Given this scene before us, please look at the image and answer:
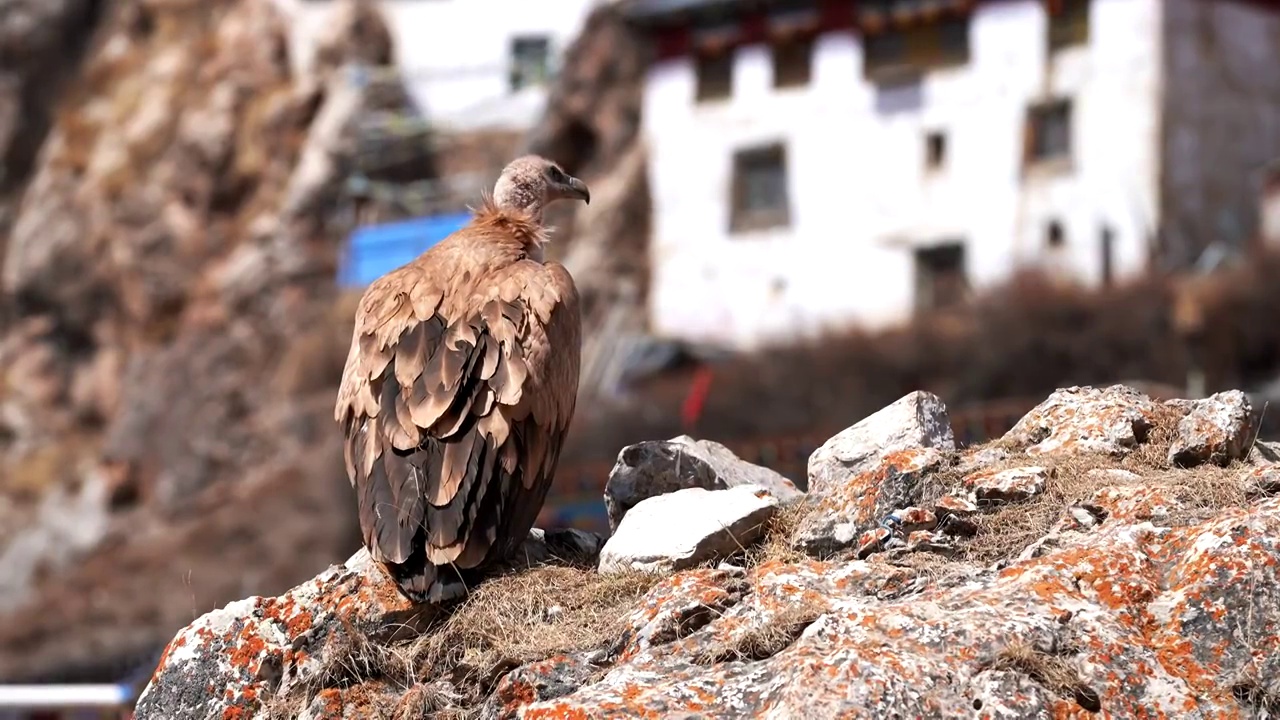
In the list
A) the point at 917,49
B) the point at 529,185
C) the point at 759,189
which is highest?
the point at 529,185

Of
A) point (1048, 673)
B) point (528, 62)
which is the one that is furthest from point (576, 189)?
Result: point (528, 62)

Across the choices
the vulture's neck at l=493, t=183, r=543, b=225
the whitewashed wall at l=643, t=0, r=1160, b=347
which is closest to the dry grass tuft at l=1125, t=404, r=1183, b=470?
the vulture's neck at l=493, t=183, r=543, b=225

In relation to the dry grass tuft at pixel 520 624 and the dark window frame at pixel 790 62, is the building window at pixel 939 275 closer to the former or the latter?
the dark window frame at pixel 790 62

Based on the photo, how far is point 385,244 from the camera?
45.2 meters

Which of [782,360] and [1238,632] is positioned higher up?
[1238,632]

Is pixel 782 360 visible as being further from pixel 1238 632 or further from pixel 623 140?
pixel 1238 632

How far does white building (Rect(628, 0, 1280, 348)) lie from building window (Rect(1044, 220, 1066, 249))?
41 mm

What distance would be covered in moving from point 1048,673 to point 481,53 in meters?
43.8

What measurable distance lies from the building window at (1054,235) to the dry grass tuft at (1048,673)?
34564 mm

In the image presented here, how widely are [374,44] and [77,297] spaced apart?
40.8 ft

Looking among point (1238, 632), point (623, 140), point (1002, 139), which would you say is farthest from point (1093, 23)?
point (1238, 632)

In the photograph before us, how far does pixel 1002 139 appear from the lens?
4041 centimetres

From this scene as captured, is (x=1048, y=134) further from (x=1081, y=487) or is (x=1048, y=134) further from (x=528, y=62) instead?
(x=1081, y=487)

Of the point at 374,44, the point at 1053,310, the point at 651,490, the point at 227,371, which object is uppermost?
the point at 651,490
